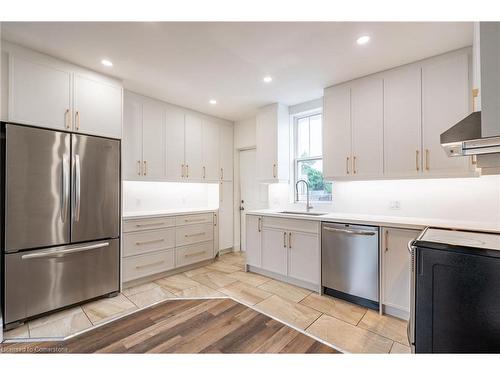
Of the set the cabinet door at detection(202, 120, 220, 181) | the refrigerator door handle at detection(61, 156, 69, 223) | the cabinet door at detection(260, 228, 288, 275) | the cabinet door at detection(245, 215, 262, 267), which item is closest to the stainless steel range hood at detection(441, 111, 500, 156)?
the cabinet door at detection(260, 228, 288, 275)

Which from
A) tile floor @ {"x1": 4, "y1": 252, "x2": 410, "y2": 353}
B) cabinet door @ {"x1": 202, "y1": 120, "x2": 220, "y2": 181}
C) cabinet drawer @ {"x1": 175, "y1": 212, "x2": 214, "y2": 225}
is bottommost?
tile floor @ {"x1": 4, "y1": 252, "x2": 410, "y2": 353}

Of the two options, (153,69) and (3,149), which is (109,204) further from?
(153,69)

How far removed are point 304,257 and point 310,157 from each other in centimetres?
158

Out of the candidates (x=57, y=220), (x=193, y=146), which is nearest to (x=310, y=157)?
(x=193, y=146)

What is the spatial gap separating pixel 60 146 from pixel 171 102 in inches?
67.7

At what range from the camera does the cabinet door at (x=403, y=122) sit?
8.00 feet

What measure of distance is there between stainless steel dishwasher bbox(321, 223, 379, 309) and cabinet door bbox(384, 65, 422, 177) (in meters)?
0.80

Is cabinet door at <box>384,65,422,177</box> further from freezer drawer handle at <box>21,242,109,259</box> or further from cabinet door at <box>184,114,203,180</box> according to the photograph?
freezer drawer handle at <box>21,242,109,259</box>

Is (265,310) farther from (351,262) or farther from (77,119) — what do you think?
(77,119)

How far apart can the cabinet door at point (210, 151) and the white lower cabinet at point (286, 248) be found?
119 cm

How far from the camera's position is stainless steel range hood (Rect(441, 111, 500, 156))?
1.14 metres

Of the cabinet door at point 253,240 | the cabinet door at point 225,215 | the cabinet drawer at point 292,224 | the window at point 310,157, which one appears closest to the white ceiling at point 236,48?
the window at point 310,157

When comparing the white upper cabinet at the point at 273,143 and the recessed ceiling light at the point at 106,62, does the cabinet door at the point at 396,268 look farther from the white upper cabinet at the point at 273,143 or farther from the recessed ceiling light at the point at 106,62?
the recessed ceiling light at the point at 106,62

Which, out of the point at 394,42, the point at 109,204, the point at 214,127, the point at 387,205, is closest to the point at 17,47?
the point at 109,204
